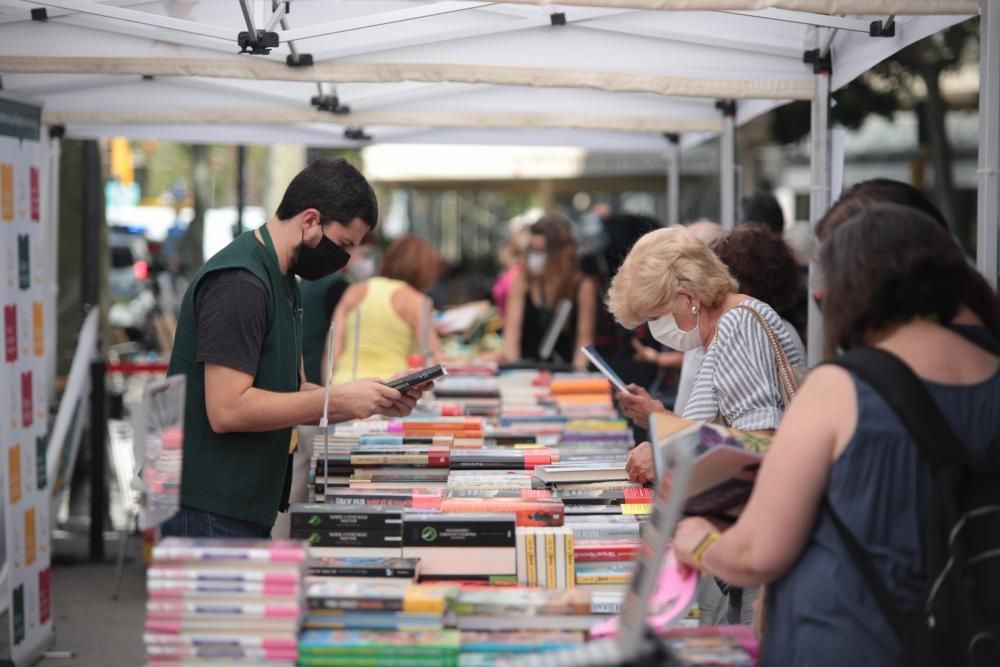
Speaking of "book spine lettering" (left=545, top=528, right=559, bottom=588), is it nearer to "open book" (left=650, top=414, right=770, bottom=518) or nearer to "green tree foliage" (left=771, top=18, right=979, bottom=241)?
"open book" (left=650, top=414, right=770, bottom=518)

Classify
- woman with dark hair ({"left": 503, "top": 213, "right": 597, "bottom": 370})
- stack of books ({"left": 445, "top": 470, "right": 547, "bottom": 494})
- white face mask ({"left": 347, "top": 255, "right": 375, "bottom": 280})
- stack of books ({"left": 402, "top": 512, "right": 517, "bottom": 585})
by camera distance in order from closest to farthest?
stack of books ({"left": 402, "top": 512, "right": 517, "bottom": 585})
stack of books ({"left": 445, "top": 470, "right": 547, "bottom": 494})
woman with dark hair ({"left": 503, "top": 213, "right": 597, "bottom": 370})
white face mask ({"left": 347, "top": 255, "right": 375, "bottom": 280})

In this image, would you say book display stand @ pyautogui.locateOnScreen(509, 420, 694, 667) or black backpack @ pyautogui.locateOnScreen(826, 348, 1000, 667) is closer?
book display stand @ pyautogui.locateOnScreen(509, 420, 694, 667)

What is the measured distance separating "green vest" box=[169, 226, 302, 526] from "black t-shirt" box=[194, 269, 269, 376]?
0.04 m

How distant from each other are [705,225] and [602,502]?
236 centimetres

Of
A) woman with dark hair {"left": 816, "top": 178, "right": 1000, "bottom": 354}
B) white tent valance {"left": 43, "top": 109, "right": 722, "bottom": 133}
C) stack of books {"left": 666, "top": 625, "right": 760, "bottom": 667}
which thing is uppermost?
white tent valance {"left": 43, "top": 109, "right": 722, "bottom": 133}

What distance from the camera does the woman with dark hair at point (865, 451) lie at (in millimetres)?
2154

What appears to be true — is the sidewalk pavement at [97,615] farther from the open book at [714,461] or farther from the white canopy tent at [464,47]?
the open book at [714,461]

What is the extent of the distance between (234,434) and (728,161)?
4198 mm

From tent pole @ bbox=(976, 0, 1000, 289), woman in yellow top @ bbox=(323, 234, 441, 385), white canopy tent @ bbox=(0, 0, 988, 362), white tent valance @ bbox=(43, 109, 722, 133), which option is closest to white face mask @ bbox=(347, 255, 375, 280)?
woman in yellow top @ bbox=(323, 234, 441, 385)

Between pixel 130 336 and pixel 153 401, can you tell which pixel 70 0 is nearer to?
pixel 153 401

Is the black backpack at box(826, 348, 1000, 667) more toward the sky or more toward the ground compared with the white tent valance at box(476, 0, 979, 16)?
more toward the ground

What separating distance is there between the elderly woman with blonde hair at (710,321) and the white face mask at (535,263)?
13.0ft

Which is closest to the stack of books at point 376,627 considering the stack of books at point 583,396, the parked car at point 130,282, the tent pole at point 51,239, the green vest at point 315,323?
the stack of books at point 583,396

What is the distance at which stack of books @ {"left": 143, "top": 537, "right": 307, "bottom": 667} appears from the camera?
232 cm
